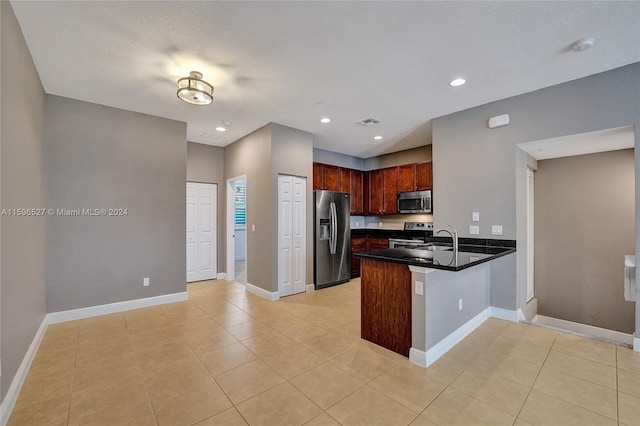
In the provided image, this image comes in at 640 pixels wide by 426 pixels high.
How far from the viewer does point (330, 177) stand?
6004 mm

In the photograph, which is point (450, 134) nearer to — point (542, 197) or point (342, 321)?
point (542, 197)

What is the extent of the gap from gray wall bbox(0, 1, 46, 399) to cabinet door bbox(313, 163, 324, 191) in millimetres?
4023

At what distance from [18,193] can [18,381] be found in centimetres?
149

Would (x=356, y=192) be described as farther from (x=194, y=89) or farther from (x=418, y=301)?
(x=194, y=89)

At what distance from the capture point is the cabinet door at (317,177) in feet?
18.9

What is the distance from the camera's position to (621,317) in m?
3.98

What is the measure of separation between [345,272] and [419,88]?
11.7ft

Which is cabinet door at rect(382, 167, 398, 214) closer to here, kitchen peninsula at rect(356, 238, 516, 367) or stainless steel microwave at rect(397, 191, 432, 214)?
stainless steel microwave at rect(397, 191, 432, 214)

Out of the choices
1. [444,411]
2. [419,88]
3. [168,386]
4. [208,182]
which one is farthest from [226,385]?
[208,182]

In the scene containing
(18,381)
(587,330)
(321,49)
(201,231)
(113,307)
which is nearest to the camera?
(18,381)

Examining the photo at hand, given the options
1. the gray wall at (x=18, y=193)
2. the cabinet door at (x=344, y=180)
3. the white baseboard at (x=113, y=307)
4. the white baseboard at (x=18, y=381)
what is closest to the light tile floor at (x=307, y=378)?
the white baseboard at (x=18, y=381)

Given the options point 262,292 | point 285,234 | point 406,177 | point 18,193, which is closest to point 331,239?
point 285,234

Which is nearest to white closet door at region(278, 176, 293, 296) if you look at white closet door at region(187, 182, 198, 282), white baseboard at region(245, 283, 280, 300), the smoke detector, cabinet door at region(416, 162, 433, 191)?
white baseboard at region(245, 283, 280, 300)

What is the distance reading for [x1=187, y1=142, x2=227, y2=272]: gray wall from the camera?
18.6ft
